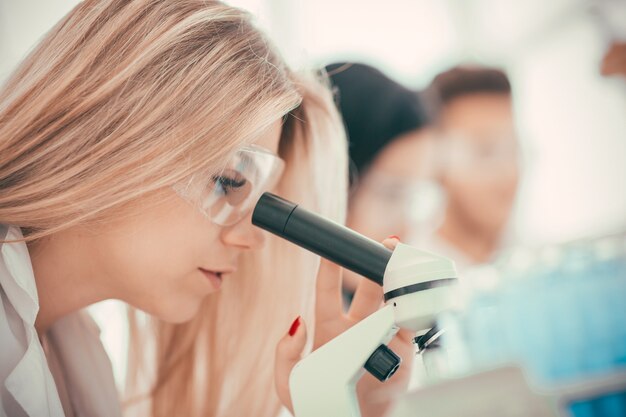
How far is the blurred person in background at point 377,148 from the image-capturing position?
1.51 meters

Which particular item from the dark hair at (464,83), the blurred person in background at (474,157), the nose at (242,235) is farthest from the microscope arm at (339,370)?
the dark hair at (464,83)

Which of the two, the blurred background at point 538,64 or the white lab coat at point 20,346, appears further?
the blurred background at point 538,64

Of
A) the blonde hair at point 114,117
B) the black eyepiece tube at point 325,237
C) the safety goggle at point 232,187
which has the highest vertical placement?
the blonde hair at point 114,117

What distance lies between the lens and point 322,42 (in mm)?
2125

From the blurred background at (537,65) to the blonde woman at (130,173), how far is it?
126 cm

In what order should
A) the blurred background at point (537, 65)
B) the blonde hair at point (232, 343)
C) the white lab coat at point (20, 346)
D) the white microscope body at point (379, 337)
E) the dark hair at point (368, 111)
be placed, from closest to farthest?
the white microscope body at point (379, 337)
the white lab coat at point (20, 346)
the blonde hair at point (232, 343)
the dark hair at point (368, 111)
the blurred background at point (537, 65)

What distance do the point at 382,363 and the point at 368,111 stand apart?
3.10 ft

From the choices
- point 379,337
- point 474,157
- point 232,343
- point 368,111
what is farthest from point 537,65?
point 379,337

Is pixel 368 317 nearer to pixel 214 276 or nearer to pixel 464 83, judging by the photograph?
pixel 214 276

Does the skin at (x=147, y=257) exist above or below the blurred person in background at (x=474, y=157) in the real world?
above

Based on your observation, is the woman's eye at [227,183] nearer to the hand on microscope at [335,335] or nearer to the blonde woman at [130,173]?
the blonde woman at [130,173]

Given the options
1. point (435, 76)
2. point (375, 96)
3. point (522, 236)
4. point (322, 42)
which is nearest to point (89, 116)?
point (375, 96)

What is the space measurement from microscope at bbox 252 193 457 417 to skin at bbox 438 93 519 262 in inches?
59.1

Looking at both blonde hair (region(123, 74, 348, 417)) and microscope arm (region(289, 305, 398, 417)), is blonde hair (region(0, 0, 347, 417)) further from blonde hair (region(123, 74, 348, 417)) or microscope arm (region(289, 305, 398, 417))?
blonde hair (region(123, 74, 348, 417))
